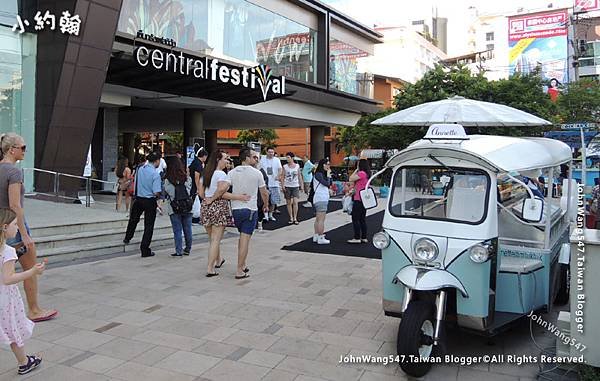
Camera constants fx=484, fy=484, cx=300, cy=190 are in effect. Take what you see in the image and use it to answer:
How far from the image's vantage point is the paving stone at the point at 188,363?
3799mm

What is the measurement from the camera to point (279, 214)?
1423 cm

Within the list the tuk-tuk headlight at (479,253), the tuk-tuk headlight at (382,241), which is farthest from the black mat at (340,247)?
the tuk-tuk headlight at (479,253)

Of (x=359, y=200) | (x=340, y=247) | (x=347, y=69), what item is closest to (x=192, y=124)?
(x=347, y=69)

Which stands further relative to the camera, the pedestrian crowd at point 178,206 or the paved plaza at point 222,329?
the paved plaza at point 222,329

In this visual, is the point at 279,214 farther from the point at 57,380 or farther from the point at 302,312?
the point at 57,380

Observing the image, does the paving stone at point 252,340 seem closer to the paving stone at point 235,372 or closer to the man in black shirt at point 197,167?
the paving stone at point 235,372

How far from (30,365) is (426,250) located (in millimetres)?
3250

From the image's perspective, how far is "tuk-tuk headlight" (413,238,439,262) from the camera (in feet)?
13.1

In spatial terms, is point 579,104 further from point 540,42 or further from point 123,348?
point 540,42

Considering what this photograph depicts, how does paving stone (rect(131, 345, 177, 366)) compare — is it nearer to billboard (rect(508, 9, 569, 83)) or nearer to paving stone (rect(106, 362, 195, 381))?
paving stone (rect(106, 362, 195, 381))

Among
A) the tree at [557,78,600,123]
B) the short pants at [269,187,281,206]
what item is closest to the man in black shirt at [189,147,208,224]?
the short pants at [269,187,281,206]

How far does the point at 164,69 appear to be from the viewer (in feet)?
42.8

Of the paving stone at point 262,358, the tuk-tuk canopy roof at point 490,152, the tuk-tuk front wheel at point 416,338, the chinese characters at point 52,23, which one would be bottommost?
the paving stone at point 262,358

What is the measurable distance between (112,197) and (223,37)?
26.5 ft
